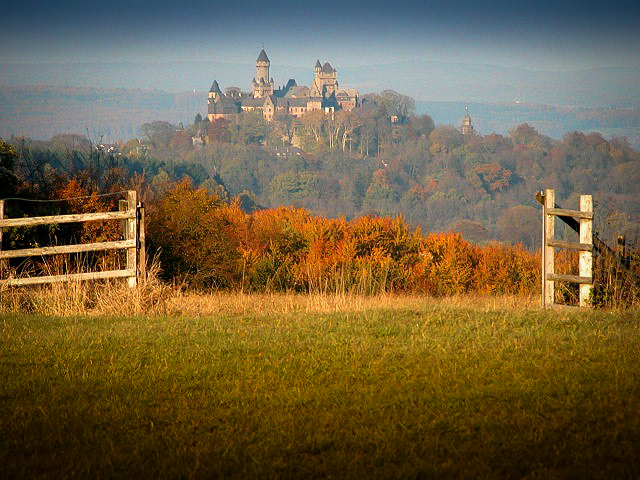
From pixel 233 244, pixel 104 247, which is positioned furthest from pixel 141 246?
pixel 233 244

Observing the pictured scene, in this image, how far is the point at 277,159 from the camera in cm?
17700

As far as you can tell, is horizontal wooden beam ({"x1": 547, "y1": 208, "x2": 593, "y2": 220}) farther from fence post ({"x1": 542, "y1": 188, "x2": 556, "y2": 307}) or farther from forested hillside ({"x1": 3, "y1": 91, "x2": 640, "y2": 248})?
forested hillside ({"x1": 3, "y1": 91, "x2": 640, "y2": 248})

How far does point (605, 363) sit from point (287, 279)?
54.7 ft

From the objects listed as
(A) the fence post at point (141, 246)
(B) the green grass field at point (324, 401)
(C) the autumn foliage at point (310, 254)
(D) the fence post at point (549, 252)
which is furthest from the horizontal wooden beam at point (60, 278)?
(D) the fence post at point (549, 252)

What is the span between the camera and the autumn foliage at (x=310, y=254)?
18.5 meters

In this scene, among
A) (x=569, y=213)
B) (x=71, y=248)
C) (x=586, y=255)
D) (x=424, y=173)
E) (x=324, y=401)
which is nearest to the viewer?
(x=324, y=401)

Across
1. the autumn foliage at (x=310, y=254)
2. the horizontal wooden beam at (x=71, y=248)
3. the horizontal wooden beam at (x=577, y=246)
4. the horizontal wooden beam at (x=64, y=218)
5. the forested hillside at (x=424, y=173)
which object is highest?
the forested hillside at (x=424, y=173)

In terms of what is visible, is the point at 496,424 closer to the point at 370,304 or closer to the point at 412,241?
the point at 370,304

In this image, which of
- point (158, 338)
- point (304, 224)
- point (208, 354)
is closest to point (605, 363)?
point (208, 354)

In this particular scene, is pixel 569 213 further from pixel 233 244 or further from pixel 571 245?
pixel 233 244

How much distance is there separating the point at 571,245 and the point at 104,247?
6741mm

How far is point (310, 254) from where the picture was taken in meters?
30.8

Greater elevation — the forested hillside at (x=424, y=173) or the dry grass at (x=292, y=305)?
the forested hillside at (x=424, y=173)

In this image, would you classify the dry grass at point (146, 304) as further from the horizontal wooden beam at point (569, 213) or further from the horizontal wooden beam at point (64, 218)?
the horizontal wooden beam at point (569, 213)
